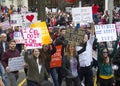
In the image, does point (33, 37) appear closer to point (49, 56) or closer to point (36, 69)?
point (49, 56)

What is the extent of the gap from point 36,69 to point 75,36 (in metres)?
2.12

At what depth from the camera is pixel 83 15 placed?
12609 mm

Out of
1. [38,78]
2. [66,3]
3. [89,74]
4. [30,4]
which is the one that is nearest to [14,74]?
[38,78]

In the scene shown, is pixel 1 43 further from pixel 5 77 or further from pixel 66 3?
pixel 66 3

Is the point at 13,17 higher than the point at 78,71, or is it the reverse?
the point at 13,17

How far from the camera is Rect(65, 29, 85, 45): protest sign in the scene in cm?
1046

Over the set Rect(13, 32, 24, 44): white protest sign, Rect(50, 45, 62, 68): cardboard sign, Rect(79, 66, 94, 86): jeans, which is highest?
Rect(13, 32, 24, 44): white protest sign

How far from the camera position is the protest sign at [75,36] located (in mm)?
10463

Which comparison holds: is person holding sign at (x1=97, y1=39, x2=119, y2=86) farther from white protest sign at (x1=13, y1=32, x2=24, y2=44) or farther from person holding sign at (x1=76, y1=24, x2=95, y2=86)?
white protest sign at (x1=13, y1=32, x2=24, y2=44)

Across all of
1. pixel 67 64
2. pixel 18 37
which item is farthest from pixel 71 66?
pixel 18 37

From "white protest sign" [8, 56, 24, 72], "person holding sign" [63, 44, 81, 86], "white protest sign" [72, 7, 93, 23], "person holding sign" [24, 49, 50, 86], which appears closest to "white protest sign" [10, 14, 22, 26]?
"white protest sign" [72, 7, 93, 23]

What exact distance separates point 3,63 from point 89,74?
2163mm

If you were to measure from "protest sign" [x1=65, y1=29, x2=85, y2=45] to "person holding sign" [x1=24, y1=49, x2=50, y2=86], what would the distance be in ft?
5.70

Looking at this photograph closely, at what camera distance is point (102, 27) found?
10977 millimetres
